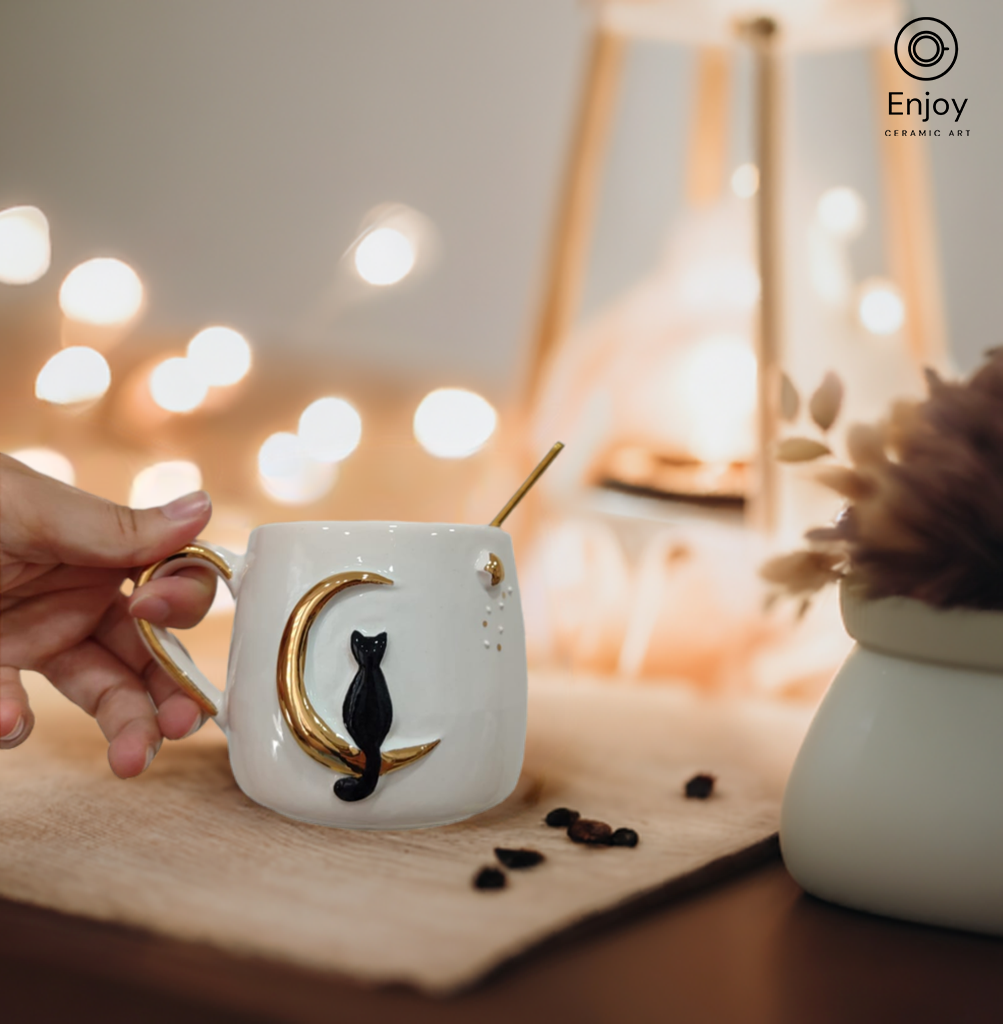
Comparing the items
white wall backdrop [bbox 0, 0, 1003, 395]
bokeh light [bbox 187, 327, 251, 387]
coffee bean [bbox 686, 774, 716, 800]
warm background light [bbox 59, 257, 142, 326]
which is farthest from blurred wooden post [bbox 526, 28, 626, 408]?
coffee bean [bbox 686, 774, 716, 800]

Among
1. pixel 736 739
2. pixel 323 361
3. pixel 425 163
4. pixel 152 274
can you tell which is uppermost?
pixel 425 163

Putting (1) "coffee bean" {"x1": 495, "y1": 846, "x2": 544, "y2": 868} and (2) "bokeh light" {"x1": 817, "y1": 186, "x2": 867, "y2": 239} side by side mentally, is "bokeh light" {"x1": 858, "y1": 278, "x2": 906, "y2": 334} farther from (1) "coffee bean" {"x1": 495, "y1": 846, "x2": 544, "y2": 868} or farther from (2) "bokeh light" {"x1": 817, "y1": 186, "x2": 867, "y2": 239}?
(1) "coffee bean" {"x1": 495, "y1": 846, "x2": 544, "y2": 868}

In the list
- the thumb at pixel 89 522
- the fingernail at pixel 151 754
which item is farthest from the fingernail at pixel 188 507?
the fingernail at pixel 151 754

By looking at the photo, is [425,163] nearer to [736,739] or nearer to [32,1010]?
Answer: [736,739]

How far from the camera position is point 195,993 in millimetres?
269

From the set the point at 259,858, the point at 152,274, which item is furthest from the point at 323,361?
the point at 259,858

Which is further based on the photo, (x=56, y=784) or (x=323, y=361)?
(x=323, y=361)

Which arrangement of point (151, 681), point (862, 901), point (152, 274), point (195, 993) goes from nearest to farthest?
point (195, 993) → point (862, 901) → point (151, 681) → point (152, 274)

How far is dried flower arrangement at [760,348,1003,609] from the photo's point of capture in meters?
0.34

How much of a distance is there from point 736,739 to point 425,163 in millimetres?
1110

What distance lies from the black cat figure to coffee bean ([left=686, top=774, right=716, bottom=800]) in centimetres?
19

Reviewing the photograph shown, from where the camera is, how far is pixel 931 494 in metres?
0.35

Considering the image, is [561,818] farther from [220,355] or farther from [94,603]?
[220,355]

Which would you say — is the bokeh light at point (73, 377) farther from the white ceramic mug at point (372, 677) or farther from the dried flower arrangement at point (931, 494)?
the dried flower arrangement at point (931, 494)
